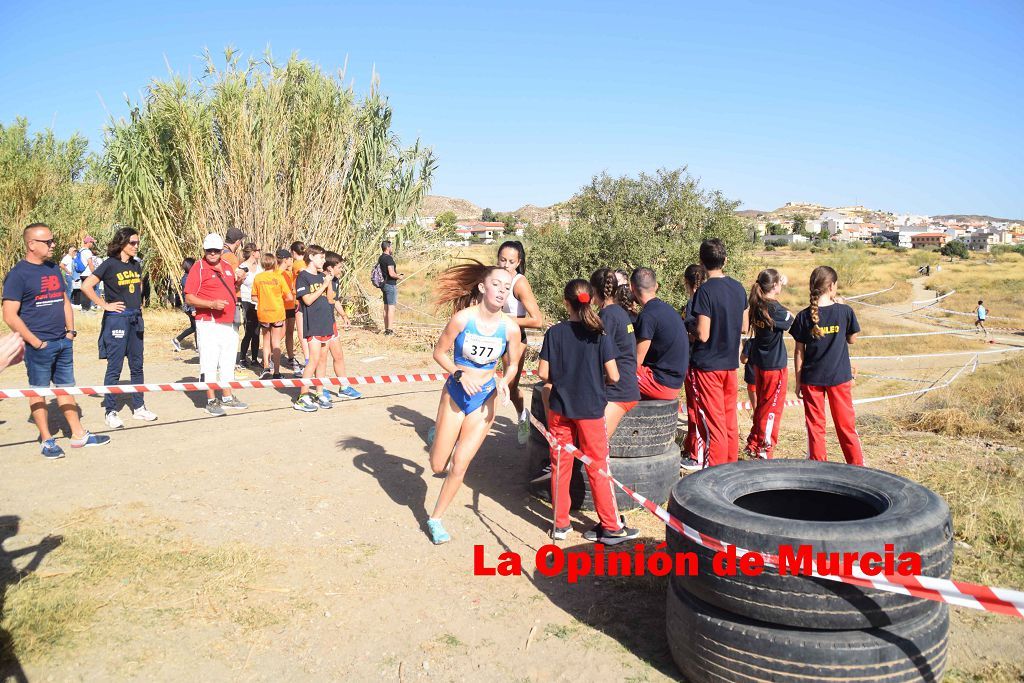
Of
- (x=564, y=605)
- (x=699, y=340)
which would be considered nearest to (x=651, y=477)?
(x=699, y=340)

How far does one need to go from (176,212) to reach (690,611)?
1568 cm

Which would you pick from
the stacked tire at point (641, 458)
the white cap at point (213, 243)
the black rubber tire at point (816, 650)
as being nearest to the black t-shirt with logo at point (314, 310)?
the white cap at point (213, 243)

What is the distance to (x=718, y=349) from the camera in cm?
631

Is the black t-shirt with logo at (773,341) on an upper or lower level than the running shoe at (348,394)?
upper

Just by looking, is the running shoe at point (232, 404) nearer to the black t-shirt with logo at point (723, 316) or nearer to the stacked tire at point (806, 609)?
the black t-shirt with logo at point (723, 316)

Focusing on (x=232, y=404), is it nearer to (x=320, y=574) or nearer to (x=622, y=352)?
(x=320, y=574)

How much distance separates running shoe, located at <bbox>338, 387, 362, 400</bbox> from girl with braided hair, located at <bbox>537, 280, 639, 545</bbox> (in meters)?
4.98

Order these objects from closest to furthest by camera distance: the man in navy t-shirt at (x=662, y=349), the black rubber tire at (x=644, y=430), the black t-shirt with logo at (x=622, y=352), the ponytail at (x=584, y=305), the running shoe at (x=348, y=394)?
the ponytail at (x=584, y=305) → the black t-shirt with logo at (x=622, y=352) → the black rubber tire at (x=644, y=430) → the man in navy t-shirt at (x=662, y=349) → the running shoe at (x=348, y=394)

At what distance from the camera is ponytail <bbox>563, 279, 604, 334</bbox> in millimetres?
5027

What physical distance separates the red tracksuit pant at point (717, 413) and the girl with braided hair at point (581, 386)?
1.45 m

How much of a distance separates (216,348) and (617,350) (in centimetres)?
Result: 533

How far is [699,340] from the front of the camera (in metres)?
6.36

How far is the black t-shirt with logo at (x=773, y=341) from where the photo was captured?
720 centimetres

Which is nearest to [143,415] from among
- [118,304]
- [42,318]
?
[118,304]
